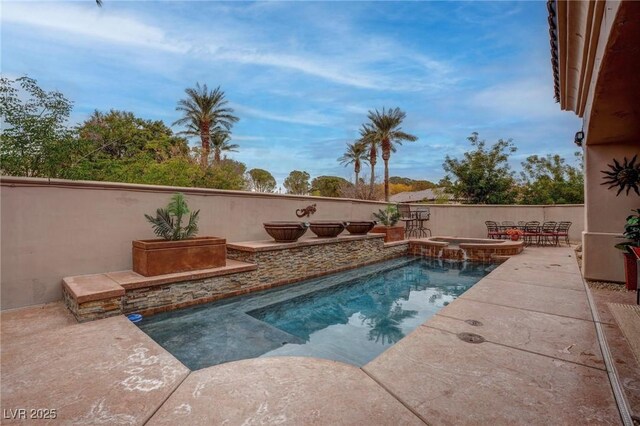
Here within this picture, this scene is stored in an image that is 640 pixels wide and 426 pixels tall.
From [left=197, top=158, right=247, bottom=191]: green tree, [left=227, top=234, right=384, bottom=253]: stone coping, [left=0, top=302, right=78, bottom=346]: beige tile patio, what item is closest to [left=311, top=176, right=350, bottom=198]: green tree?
[left=197, top=158, right=247, bottom=191]: green tree

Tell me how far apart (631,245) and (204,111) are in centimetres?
1752

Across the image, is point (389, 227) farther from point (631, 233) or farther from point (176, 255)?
point (176, 255)

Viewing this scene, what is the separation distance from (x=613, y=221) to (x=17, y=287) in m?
9.30

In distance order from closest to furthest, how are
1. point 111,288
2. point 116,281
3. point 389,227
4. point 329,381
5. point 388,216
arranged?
point 329,381 → point 111,288 → point 116,281 → point 389,227 → point 388,216

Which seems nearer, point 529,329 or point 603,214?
point 529,329

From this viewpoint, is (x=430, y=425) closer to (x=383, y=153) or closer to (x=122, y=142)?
(x=122, y=142)

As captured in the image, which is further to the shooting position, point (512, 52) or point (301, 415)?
point (512, 52)

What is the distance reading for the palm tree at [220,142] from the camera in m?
17.2

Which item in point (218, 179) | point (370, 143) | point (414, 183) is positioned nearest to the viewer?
point (218, 179)

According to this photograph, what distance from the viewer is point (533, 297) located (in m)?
4.30

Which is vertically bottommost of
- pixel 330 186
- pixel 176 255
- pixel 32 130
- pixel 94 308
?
pixel 94 308

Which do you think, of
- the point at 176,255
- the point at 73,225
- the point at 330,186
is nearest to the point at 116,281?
the point at 176,255

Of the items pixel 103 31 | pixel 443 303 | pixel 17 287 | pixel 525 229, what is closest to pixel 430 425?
pixel 443 303

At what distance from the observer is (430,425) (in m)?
1.64
